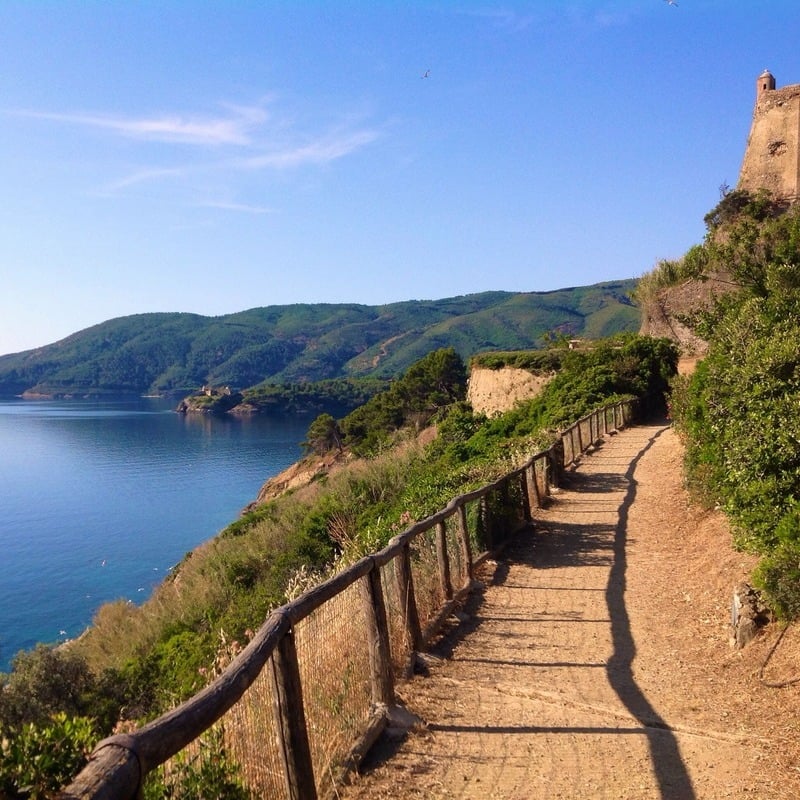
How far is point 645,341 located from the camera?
119 feet

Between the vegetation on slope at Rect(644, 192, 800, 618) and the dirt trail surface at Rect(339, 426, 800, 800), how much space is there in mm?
656

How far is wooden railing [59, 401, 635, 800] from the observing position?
272cm

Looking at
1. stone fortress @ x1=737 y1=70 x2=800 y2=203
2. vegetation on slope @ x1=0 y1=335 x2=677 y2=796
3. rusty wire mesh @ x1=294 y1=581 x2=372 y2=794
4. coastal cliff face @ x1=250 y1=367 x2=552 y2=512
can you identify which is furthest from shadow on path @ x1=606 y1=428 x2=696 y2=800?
stone fortress @ x1=737 y1=70 x2=800 y2=203

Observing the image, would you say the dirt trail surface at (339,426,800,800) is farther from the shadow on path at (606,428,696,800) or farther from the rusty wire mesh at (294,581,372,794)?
the rusty wire mesh at (294,581,372,794)

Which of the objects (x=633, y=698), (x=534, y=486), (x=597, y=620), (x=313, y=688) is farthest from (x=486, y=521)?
(x=313, y=688)

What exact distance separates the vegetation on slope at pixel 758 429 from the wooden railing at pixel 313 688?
130 inches

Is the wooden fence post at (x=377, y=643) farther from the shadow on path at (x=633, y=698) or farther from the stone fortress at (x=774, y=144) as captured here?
the stone fortress at (x=774, y=144)

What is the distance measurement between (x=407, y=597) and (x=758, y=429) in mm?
4255

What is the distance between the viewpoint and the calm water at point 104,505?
3531 cm

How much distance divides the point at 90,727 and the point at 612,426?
2717 cm

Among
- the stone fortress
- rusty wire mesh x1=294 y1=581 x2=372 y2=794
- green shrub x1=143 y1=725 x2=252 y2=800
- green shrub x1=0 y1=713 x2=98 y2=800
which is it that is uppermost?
the stone fortress

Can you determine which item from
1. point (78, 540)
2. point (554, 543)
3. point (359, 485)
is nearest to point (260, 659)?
point (554, 543)

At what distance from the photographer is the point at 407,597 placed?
6.64 m

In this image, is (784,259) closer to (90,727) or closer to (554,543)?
(554,543)
